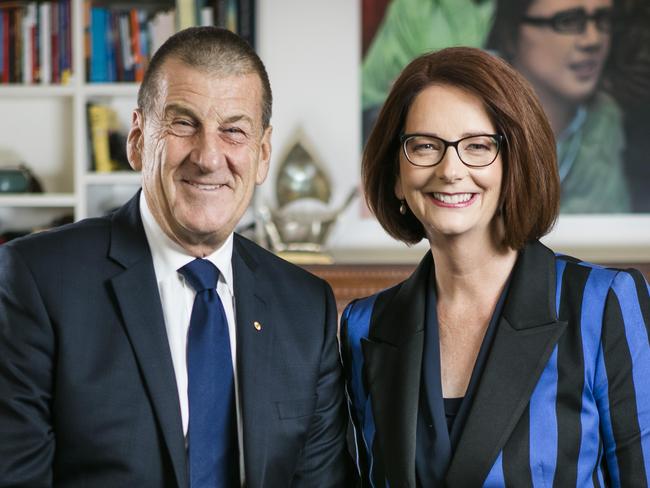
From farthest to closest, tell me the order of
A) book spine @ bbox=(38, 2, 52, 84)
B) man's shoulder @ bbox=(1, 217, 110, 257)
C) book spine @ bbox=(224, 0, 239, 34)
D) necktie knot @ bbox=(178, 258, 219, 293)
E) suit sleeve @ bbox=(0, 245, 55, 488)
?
book spine @ bbox=(38, 2, 52, 84) → book spine @ bbox=(224, 0, 239, 34) → necktie knot @ bbox=(178, 258, 219, 293) → man's shoulder @ bbox=(1, 217, 110, 257) → suit sleeve @ bbox=(0, 245, 55, 488)

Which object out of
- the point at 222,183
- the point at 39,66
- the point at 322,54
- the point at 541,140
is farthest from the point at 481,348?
the point at 39,66

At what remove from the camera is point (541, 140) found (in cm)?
183

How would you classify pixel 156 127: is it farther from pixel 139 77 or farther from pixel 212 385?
pixel 139 77

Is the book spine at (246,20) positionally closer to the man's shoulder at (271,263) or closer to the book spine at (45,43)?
the book spine at (45,43)

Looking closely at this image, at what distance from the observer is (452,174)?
180 centimetres

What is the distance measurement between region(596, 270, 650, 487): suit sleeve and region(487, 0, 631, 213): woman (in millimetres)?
2452

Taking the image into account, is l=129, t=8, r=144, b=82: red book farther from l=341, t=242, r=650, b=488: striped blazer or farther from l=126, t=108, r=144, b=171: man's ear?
l=341, t=242, r=650, b=488: striped blazer

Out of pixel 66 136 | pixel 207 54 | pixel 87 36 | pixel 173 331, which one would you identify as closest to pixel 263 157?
pixel 207 54

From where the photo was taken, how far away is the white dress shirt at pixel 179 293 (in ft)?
6.00

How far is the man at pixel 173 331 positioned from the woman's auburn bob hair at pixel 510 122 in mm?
309

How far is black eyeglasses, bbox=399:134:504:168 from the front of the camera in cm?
182

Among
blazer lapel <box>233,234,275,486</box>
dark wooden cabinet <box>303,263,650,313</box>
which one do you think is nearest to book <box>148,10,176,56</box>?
dark wooden cabinet <box>303,263,650,313</box>

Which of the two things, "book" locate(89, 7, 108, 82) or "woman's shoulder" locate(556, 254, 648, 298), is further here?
"book" locate(89, 7, 108, 82)

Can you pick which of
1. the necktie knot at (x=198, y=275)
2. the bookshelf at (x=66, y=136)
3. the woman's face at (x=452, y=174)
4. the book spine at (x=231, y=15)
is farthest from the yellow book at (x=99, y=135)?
the woman's face at (x=452, y=174)
